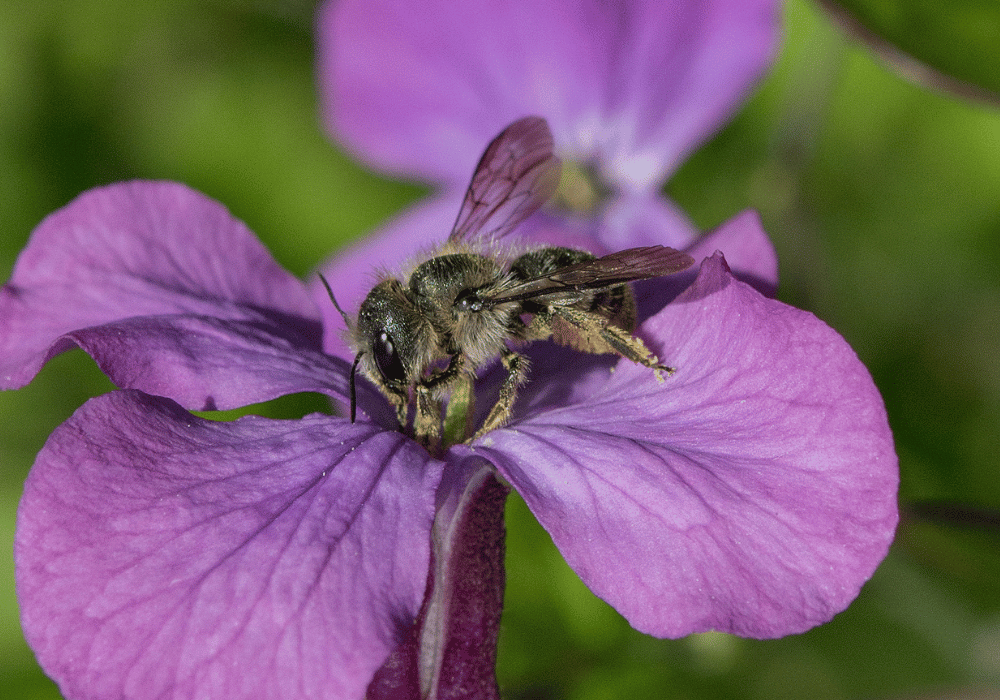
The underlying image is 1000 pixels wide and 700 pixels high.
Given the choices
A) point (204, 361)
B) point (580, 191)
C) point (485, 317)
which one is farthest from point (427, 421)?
point (580, 191)

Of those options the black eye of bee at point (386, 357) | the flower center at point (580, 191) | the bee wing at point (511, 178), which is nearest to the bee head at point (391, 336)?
the black eye of bee at point (386, 357)

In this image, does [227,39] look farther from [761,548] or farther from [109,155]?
[761,548]

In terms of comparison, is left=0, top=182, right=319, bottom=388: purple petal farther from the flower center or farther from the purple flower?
the flower center

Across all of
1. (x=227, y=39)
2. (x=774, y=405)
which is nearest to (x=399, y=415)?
(x=774, y=405)

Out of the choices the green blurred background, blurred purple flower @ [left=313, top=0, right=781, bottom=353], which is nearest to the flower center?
blurred purple flower @ [left=313, top=0, right=781, bottom=353]

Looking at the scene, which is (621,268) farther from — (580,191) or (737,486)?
(580,191)

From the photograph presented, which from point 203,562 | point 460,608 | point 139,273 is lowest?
point 460,608
